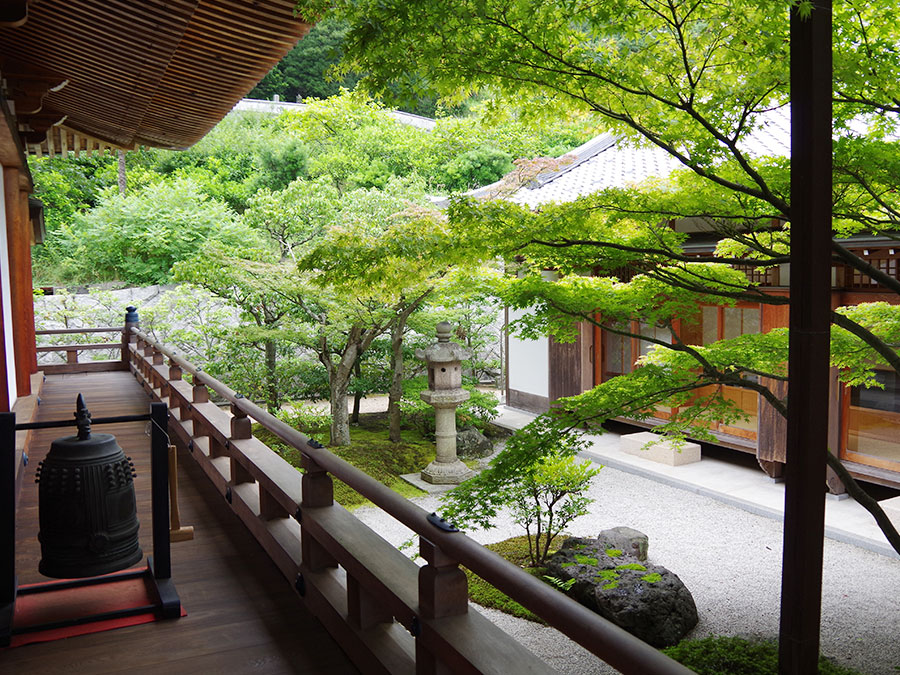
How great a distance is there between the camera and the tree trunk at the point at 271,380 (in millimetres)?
13000

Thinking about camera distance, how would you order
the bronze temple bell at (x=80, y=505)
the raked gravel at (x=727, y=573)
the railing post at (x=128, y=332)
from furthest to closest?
the railing post at (x=128, y=332), the raked gravel at (x=727, y=573), the bronze temple bell at (x=80, y=505)

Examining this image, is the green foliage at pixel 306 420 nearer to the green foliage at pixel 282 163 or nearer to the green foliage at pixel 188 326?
the green foliage at pixel 188 326

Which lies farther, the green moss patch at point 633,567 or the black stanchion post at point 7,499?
the green moss patch at point 633,567

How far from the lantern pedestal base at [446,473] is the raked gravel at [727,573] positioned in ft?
1.99

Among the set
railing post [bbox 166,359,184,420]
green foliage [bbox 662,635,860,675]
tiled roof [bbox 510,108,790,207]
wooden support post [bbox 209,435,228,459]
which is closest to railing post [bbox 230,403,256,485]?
wooden support post [bbox 209,435,228,459]

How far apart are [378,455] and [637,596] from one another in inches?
256

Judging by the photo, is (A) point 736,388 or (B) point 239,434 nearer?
(B) point 239,434

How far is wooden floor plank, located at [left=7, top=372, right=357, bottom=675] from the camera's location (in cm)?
274

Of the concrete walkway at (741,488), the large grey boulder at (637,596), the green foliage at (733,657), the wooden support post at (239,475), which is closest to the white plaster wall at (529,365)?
the concrete walkway at (741,488)

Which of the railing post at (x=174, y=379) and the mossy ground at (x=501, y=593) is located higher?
the railing post at (x=174, y=379)

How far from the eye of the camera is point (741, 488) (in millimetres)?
9812

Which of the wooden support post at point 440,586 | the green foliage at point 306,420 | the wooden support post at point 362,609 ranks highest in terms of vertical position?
the wooden support post at point 440,586

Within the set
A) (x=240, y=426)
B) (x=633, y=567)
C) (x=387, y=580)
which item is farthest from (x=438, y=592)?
(x=633, y=567)

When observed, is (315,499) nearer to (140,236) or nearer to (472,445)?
(472,445)
